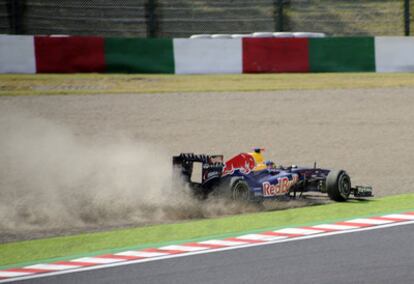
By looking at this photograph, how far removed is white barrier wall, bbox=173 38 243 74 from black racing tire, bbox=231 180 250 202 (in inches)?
494

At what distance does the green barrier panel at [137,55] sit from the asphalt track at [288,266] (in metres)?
14.5

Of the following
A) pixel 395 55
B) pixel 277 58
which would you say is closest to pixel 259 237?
pixel 277 58

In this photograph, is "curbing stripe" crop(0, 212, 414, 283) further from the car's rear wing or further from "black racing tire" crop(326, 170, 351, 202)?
the car's rear wing

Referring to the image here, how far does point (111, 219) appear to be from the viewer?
32.9ft

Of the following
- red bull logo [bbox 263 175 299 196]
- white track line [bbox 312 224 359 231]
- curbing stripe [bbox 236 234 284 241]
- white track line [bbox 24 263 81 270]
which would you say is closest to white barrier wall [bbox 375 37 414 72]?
red bull logo [bbox 263 175 299 196]

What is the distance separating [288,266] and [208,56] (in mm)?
15720

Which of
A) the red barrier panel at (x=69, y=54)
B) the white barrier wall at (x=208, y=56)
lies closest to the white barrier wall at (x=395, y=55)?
the white barrier wall at (x=208, y=56)

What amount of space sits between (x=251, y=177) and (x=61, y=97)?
31.2ft

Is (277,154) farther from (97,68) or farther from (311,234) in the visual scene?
(97,68)

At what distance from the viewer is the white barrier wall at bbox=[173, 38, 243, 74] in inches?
888

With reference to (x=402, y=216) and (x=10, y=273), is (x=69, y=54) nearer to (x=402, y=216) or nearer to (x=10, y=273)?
(x=402, y=216)

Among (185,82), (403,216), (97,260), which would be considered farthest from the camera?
(185,82)

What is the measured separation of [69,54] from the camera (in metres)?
21.8

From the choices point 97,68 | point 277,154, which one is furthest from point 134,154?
point 97,68
